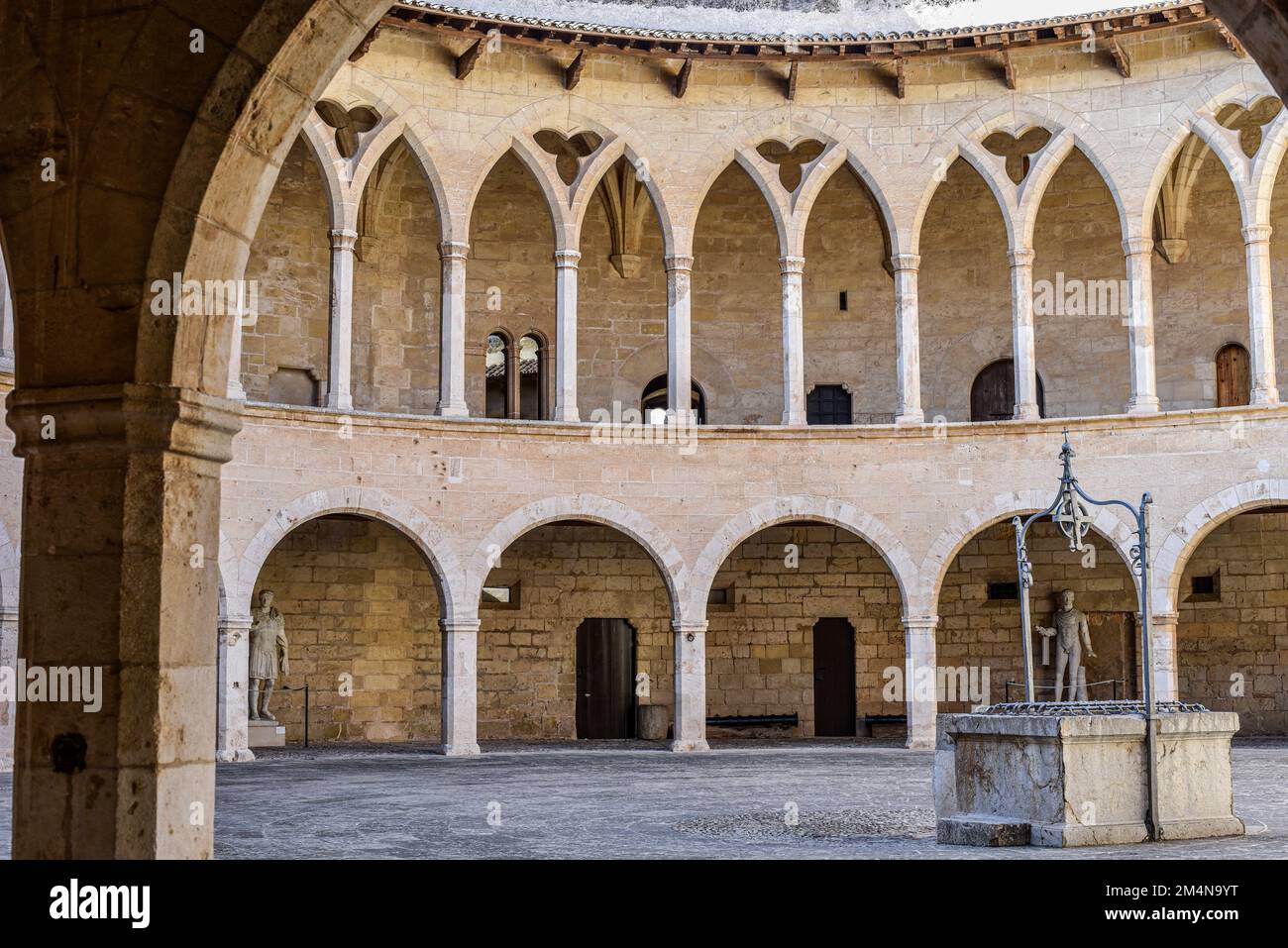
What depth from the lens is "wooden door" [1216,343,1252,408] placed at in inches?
853

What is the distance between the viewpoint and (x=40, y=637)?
499 cm

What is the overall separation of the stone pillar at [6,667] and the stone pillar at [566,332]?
22.8 ft

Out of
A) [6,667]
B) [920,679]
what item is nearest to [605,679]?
[920,679]

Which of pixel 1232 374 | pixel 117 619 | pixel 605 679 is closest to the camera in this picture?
pixel 117 619

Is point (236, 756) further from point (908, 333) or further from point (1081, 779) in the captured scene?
point (1081, 779)

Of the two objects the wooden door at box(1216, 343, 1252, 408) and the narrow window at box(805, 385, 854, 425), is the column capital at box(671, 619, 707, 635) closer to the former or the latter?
the narrow window at box(805, 385, 854, 425)

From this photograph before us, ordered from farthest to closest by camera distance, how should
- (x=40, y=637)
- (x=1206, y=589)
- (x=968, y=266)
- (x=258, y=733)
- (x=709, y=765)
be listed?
(x=968, y=266) → (x=1206, y=589) → (x=258, y=733) → (x=709, y=765) → (x=40, y=637)

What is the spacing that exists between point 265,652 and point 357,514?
2.32m

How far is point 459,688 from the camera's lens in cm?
1867

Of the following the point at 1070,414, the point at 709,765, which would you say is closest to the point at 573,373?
the point at 709,765

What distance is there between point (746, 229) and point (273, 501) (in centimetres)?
916

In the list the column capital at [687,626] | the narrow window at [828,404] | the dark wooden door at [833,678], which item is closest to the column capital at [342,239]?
the column capital at [687,626]

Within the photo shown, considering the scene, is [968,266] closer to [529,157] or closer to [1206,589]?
[1206,589]

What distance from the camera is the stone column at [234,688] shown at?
17.3 metres
